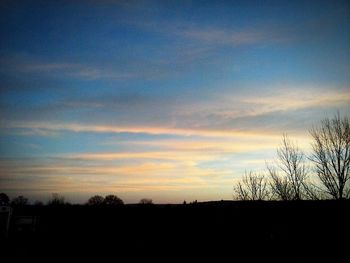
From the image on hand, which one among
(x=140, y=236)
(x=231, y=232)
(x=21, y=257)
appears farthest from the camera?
(x=21, y=257)

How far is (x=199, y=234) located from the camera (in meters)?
11.0

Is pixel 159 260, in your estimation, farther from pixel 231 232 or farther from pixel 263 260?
pixel 263 260

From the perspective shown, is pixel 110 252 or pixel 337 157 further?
pixel 337 157

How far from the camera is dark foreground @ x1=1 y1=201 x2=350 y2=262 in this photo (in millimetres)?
8609

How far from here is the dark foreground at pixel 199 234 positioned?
28.2ft

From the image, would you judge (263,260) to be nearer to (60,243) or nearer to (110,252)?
(110,252)

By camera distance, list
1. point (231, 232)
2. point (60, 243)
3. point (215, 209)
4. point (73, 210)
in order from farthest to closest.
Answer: point (73, 210) → point (60, 243) → point (215, 209) → point (231, 232)

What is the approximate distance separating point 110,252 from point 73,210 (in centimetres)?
569

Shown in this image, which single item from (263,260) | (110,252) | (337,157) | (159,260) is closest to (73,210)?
(110,252)

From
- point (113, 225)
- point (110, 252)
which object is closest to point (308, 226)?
point (110, 252)

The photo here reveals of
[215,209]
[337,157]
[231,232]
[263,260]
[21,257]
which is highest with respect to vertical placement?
[337,157]

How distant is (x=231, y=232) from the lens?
10.3 m

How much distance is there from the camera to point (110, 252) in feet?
39.7

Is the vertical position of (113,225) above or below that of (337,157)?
below
